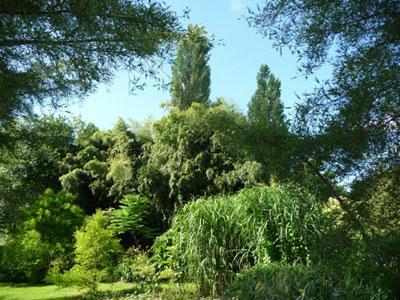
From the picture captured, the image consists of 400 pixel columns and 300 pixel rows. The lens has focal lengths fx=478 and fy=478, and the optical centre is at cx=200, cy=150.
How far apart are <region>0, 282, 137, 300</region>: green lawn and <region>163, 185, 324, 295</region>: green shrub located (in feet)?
7.84

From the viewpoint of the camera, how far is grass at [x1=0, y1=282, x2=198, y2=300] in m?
6.36

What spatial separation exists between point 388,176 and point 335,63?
84cm

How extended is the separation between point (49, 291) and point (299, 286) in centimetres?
770

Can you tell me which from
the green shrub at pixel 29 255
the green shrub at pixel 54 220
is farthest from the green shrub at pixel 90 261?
the green shrub at pixel 54 220

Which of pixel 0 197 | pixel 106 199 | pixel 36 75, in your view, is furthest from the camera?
pixel 106 199

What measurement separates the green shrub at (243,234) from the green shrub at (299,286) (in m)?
1.42

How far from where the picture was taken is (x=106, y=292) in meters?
7.89

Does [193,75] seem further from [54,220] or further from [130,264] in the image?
[130,264]

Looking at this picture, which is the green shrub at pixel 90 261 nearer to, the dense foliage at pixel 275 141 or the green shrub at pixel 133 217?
the dense foliage at pixel 275 141

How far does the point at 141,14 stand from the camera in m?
3.66

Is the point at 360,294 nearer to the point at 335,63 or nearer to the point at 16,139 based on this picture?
the point at 335,63

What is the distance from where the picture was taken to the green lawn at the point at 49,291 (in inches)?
332

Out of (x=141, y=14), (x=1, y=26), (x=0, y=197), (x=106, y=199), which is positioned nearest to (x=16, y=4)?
(x=1, y=26)

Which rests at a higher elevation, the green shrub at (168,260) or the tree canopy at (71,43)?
the tree canopy at (71,43)
